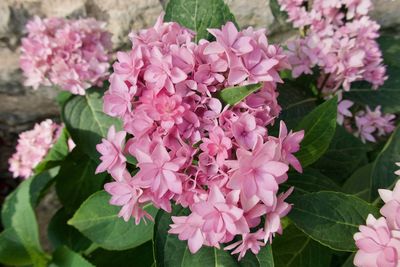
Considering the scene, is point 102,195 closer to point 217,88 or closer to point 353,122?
point 217,88

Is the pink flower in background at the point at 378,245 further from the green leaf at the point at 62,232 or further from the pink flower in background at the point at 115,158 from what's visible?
the green leaf at the point at 62,232

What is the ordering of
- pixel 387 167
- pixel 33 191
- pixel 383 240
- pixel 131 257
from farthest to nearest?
1. pixel 33 191
2. pixel 131 257
3. pixel 387 167
4. pixel 383 240

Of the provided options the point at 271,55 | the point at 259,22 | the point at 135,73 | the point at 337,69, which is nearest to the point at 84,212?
the point at 135,73

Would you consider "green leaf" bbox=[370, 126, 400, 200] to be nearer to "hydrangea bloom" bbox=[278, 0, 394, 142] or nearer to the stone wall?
"hydrangea bloom" bbox=[278, 0, 394, 142]

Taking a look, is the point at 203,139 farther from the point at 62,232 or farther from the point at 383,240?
the point at 62,232

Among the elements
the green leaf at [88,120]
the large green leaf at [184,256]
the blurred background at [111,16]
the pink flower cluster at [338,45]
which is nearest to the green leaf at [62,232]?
the green leaf at [88,120]

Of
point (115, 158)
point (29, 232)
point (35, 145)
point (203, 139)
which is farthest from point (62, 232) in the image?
point (203, 139)

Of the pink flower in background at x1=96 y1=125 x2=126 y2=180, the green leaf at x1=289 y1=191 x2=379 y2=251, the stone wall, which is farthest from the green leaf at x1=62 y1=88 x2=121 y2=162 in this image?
the green leaf at x1=289 y1=191 x2=379 y2=251

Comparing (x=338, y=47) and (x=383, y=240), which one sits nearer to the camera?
(x=383, y=240)
